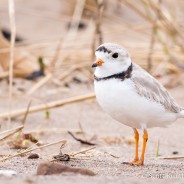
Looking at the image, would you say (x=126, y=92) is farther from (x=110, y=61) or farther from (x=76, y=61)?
(x=76, y=61)

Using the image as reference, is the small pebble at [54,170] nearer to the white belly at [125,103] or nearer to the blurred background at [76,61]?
the white belly at [125,103]

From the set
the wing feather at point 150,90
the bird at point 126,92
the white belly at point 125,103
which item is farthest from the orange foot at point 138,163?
the wing feather at point 150,90

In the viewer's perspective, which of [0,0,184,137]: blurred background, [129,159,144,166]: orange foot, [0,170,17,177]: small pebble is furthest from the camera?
[0,0,184,137]: blurred background

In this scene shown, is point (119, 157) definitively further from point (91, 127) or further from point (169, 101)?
point (91, 127)

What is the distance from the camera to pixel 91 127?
5.04 m

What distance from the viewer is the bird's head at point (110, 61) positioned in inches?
136

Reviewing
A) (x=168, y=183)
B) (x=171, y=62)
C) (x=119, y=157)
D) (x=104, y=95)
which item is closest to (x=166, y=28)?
(x=171, y=62)

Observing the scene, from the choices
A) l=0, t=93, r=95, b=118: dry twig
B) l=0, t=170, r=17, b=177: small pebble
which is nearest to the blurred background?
l=0, t=93, r=95, b=118: dry twig

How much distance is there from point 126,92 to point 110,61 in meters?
0.21

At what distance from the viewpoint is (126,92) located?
3.39m

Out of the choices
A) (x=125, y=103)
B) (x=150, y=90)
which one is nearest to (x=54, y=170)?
(x=125, y=103)

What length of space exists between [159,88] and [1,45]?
9.35 ft

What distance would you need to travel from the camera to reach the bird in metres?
3.39

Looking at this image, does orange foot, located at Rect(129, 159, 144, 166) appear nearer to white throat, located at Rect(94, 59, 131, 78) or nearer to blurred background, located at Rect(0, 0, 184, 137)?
white throat, located at Rect(94, 59, 131, 78)
